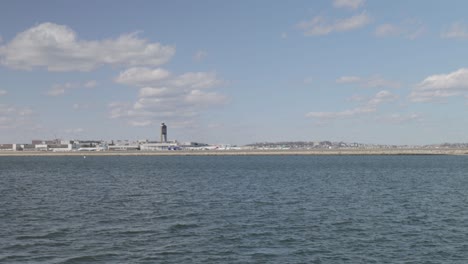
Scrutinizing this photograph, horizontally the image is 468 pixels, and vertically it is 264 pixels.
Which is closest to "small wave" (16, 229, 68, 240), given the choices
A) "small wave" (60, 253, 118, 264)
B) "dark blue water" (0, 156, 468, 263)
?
"dark blue water" (0, 156, 468, 263)

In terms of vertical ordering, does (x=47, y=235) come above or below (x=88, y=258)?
above

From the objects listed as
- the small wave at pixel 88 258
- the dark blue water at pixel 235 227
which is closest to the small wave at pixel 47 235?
the dark blue water at pixel 235 227

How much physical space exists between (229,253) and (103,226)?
1359 cm

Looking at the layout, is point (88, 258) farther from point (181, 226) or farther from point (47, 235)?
point (181, 226)

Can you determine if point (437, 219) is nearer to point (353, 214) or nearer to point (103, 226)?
point (353, 214)

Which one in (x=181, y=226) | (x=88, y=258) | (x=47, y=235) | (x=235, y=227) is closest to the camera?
(x=88, y=258)

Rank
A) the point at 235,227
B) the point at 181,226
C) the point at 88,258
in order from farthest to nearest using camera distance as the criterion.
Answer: the point at 181,226
the point at 235,227
the point at 88,258

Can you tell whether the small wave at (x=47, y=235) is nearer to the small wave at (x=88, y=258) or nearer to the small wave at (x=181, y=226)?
the small wave at (x=88, y=258)

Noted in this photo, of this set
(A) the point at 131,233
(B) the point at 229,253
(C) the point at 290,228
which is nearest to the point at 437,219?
(C) the point at 290,228

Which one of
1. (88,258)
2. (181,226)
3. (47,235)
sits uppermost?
(47,235)

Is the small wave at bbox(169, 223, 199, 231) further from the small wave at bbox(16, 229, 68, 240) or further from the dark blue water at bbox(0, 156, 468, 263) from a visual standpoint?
the small wave at bbox(16, 229, 68, 240)

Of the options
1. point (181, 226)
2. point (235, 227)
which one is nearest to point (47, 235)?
point (181, 226)

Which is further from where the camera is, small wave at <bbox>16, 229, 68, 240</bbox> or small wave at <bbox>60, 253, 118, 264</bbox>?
small wave at <bbox>16, 229, 68, 240</bbox>

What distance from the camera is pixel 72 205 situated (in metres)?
Result: 52.8
